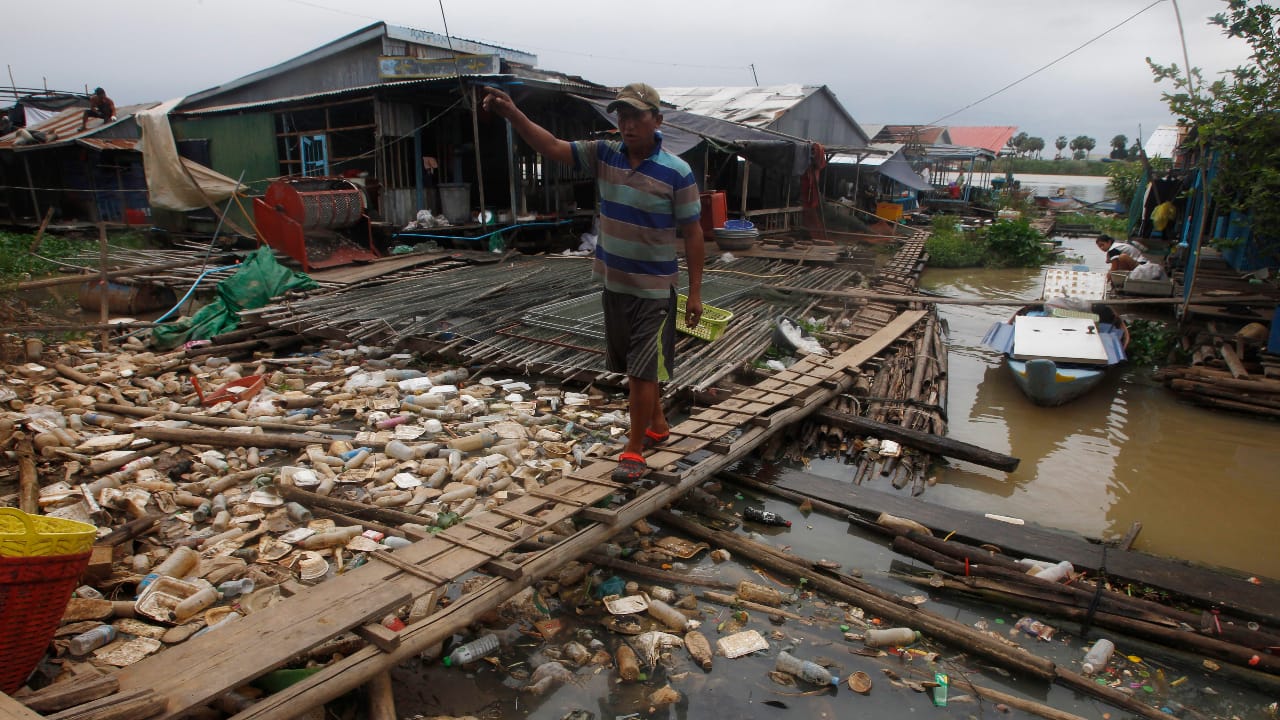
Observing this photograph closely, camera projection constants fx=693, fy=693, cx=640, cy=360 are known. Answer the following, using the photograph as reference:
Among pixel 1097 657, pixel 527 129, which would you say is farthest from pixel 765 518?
pixel 527 129

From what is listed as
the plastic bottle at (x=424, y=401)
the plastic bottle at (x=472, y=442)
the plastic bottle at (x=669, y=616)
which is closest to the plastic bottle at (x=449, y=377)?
the plastic bottle at (x=424, y=401)

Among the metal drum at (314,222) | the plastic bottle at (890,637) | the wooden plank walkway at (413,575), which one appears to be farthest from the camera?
the metal drum at (314,222)

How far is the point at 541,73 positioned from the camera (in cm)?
1393

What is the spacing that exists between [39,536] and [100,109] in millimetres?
19785

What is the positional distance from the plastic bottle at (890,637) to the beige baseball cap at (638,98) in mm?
2811

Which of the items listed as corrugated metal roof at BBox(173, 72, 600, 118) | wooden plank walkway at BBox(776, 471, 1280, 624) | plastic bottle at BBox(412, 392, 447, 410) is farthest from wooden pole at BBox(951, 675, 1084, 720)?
corrugated metal roof at BBox(173, 72, 600, 118)

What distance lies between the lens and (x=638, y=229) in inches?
145

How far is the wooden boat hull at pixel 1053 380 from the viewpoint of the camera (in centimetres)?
752

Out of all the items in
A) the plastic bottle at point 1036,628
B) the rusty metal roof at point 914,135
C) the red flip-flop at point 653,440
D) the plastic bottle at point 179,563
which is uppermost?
the rusty metal roof at point 914,135

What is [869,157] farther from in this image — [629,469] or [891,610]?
[891,610]

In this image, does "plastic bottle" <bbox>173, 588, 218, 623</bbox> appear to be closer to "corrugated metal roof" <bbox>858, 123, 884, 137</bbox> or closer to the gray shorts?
the gray shorts

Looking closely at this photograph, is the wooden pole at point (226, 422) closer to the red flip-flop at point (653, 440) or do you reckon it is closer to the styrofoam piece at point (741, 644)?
the red flip-flop at point (653, 440)

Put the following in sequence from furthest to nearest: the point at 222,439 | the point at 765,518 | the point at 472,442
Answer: the point at 472,442
the point at 222,439
the point at 765,518

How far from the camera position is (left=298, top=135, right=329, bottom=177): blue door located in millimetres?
14297
